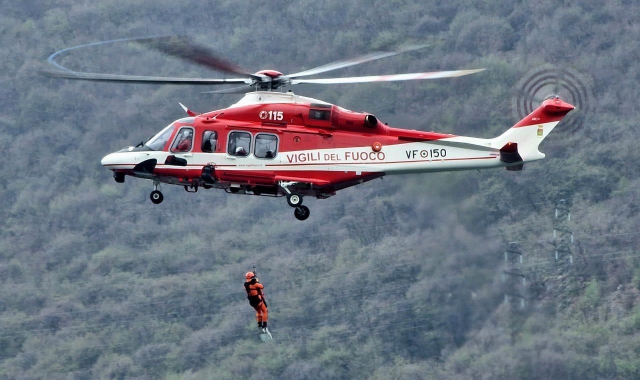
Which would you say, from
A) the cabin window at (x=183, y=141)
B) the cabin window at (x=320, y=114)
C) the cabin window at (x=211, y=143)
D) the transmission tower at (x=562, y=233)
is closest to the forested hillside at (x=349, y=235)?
the transmission tower at (x=562, y=233)

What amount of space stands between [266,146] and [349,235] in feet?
93.5

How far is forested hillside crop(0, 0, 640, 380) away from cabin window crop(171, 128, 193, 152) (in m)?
3.92

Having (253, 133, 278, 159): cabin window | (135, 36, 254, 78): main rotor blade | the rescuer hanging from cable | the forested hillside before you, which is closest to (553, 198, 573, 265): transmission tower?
the forested hillside

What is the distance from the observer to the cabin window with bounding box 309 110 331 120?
1230 inches

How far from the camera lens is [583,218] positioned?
57.3m

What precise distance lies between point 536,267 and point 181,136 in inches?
826

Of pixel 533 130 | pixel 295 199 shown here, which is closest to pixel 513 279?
pixel 533 130

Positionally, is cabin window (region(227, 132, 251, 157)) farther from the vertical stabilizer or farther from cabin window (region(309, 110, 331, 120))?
the vertical stabilizer

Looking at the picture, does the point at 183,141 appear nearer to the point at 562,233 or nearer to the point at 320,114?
the point at 320,114

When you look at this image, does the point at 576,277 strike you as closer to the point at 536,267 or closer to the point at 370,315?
the point at 536,267

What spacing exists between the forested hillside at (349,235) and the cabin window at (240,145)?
3083mm

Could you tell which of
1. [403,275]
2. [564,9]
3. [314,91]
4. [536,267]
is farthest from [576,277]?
[564,9]

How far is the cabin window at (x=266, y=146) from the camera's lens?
31281mm

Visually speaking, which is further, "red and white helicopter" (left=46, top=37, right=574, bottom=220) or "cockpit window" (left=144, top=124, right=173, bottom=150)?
"cockpit window" (left=144, top=124, right=173, bottom=150)
